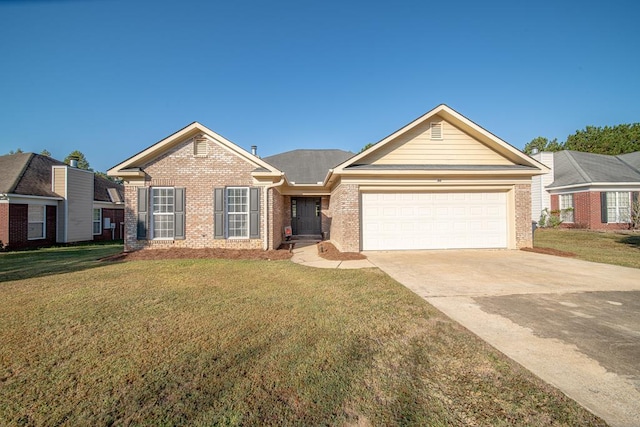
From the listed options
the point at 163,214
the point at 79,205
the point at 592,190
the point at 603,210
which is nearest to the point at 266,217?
the point at 163,214

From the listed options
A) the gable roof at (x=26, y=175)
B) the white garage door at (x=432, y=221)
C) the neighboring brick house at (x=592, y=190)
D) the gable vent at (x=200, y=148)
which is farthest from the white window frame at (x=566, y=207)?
the gable roof at (x=26, y=175)

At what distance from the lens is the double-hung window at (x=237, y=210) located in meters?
10.7

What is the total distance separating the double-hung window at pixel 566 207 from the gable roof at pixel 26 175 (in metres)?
31.6

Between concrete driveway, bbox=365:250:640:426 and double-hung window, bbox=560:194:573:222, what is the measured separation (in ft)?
49.1

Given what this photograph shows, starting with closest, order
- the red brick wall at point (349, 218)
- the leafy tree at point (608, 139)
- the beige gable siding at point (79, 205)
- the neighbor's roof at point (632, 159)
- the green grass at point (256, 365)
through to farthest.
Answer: the green grass at point (256, 365), the red brick wall at point (349, 218), the beige gable siding at point (79, 205), the neighbor's roof at point (632, 159), the leafy tree at point (608, 139)

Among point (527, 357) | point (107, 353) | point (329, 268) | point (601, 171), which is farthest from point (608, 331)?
point (601, 171)

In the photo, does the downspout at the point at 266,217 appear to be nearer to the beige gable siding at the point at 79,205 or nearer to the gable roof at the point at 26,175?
the gable roof at the point at 26,175

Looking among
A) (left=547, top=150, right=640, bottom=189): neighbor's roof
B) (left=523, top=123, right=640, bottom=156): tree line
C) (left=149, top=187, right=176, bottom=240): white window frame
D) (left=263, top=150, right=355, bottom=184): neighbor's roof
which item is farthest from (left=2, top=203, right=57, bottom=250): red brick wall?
(left=523, top=123, right=640, bottom=156): tree line

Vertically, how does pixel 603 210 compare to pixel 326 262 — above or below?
above

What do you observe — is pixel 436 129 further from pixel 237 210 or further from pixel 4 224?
pixel 4 224

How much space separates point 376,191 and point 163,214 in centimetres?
815

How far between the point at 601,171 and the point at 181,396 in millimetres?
26591

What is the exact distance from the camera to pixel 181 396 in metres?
2.27

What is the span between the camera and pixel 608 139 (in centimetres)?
3669
